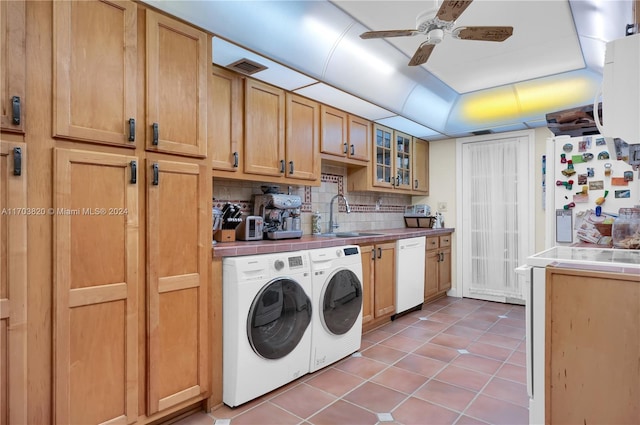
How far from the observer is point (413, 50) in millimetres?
2963

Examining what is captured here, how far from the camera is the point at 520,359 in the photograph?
8.90ft

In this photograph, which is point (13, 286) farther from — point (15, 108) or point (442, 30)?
point (442, 30)

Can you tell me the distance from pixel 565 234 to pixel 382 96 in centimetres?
191

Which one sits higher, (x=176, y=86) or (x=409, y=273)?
(x=176, y=86)

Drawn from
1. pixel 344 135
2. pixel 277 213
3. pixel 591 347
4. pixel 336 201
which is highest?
pixel 344 135

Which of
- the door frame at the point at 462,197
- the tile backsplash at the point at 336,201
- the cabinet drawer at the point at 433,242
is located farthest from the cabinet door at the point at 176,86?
the door frame at the point at 462,197

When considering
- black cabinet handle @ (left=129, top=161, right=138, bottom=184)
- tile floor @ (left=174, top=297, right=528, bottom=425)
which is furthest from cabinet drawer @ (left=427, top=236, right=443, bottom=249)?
black cabinet handle @ (left=129, top=161, right=138, bottom=184)

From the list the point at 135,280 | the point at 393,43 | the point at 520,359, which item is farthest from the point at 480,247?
the point at 135,280

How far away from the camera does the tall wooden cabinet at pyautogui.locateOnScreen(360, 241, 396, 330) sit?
3.20m

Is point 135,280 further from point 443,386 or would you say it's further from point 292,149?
point 443,386

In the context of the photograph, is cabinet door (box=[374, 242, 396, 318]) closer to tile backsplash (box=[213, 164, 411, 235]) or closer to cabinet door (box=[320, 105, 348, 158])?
tile backsplash (box=[213, 164, 411, 235])

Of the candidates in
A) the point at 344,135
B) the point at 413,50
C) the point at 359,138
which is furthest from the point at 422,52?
the point at 359,138

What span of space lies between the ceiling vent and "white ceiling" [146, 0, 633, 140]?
5 cm

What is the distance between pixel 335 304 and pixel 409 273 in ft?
4.72
